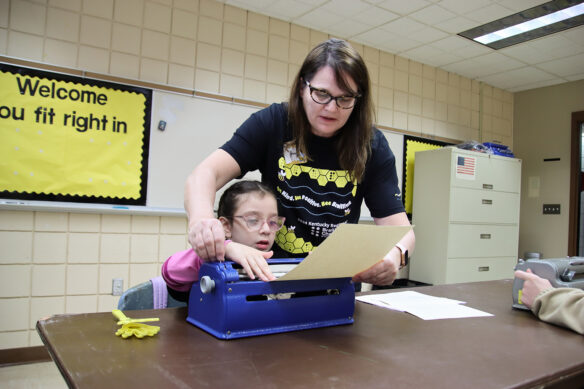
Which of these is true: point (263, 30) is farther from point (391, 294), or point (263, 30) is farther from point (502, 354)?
point (502, 354)

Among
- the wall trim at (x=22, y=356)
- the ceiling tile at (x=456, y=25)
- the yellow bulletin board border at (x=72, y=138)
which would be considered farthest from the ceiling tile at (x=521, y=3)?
the wall trim at (x=22, y=356)

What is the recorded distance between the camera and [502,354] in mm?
839

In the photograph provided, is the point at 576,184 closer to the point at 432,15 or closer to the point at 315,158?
the point at 432,15

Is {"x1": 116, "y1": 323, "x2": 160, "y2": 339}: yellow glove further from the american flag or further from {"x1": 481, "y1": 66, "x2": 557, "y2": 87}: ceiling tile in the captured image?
{"x1": 481, "y1": 66, "x2": 557, "y2": 87}: ceiling tile

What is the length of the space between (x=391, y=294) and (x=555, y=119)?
15.5ft

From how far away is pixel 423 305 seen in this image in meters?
1.24

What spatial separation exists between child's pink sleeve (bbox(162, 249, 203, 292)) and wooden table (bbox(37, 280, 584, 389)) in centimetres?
8

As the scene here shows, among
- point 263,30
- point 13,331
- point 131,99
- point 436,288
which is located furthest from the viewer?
point 263,30

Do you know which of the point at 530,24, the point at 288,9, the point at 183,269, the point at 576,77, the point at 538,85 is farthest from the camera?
the point at 538,85

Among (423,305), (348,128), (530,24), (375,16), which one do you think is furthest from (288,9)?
(423,305)

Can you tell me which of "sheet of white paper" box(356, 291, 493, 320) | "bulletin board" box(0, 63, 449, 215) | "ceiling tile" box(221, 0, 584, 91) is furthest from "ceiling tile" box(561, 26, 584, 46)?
"sheet of white paper" box(356, 291, 493, 320)

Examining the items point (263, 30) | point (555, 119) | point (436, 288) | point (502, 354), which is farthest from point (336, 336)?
point (555, 119)

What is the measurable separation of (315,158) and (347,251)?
0.62m

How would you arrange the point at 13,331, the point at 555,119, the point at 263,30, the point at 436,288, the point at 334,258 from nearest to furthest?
the point at 334,258 → the point at 436,288 → the point at 13,331 → the point at 263,30 → the point at 555,119
